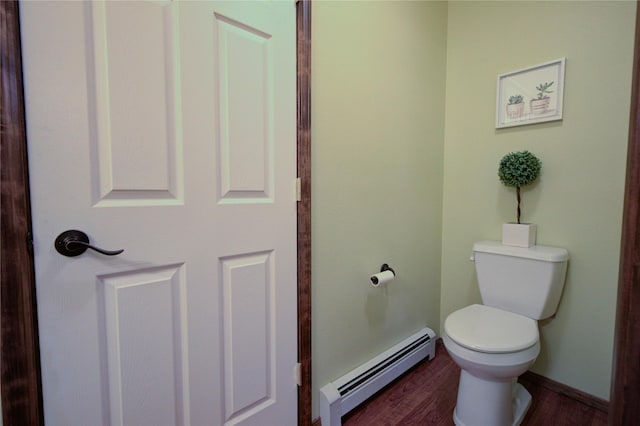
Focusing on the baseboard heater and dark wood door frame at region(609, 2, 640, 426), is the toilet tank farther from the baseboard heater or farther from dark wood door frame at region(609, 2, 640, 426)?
dark wood door frame at region(609, 2, 640, 426)

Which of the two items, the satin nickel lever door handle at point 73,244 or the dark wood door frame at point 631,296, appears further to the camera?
the satin nickel lever door handle at point 73,244

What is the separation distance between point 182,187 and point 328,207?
60 cm

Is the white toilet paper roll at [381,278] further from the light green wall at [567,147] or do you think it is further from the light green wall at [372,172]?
the light green wall at [567,147]

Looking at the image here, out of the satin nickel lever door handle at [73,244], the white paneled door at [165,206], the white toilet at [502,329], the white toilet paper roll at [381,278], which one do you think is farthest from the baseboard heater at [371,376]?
the satin nickel lever door handle at [73,244]

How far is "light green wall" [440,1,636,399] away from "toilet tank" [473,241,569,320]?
0.48 feet

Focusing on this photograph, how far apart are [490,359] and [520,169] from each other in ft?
3.11

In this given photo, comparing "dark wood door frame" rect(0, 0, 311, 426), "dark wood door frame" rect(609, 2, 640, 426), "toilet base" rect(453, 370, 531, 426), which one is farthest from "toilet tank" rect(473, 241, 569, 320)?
"dark wood door frame" rect(0, 0, 311, 426)

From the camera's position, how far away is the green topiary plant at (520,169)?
1374 mm

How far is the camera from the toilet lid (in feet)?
3.45

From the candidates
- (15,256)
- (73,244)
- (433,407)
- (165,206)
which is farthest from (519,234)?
(15,256)

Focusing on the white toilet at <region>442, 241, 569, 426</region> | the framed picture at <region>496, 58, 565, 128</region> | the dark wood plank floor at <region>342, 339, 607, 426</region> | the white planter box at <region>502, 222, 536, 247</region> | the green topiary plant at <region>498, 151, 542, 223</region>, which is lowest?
the dark wood plank floor at <region>342, 339, 607, 426</region>

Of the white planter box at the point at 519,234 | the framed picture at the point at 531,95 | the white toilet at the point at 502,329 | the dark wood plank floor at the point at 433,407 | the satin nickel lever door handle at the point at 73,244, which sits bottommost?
the dark wood plank floor at the point at 433,407

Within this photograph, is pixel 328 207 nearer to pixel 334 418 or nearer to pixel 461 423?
pixel 334 418

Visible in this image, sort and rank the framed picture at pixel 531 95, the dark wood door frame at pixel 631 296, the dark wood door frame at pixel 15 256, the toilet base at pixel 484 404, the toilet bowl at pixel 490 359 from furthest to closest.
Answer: the framed picture at pixel 531 95 → the toilet base at pixel 484 404 → the toilet bowl at pixel 490 359 → the dark wood door frame at pixel 15 256 → the dark wood door frame at pixel 631 296
